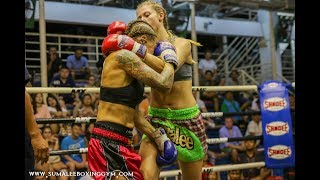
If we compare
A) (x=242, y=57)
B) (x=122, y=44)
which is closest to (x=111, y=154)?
(x=122, y=44)

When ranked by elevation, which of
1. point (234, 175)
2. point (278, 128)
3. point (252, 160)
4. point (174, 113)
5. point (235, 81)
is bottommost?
point (234, 175)

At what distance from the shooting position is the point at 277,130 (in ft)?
14.4

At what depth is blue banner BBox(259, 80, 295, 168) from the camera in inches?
172

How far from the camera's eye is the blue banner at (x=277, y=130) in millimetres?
4367

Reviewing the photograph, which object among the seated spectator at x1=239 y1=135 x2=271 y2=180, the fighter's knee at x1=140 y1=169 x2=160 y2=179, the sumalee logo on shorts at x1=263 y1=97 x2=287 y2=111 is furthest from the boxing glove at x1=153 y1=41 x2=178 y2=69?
the seated spectator at x1=239 y1=135 x2=271 y2=180

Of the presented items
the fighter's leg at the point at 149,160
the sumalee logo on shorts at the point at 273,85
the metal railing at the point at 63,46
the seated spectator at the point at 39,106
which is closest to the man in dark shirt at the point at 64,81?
the metal railing at the point at 63,46

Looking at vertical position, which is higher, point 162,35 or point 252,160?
point 162,35

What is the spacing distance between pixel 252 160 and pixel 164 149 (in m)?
3.06

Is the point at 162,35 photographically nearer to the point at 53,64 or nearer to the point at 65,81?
the point at 65,81

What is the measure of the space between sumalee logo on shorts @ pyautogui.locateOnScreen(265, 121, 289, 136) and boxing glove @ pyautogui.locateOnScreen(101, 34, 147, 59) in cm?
229
